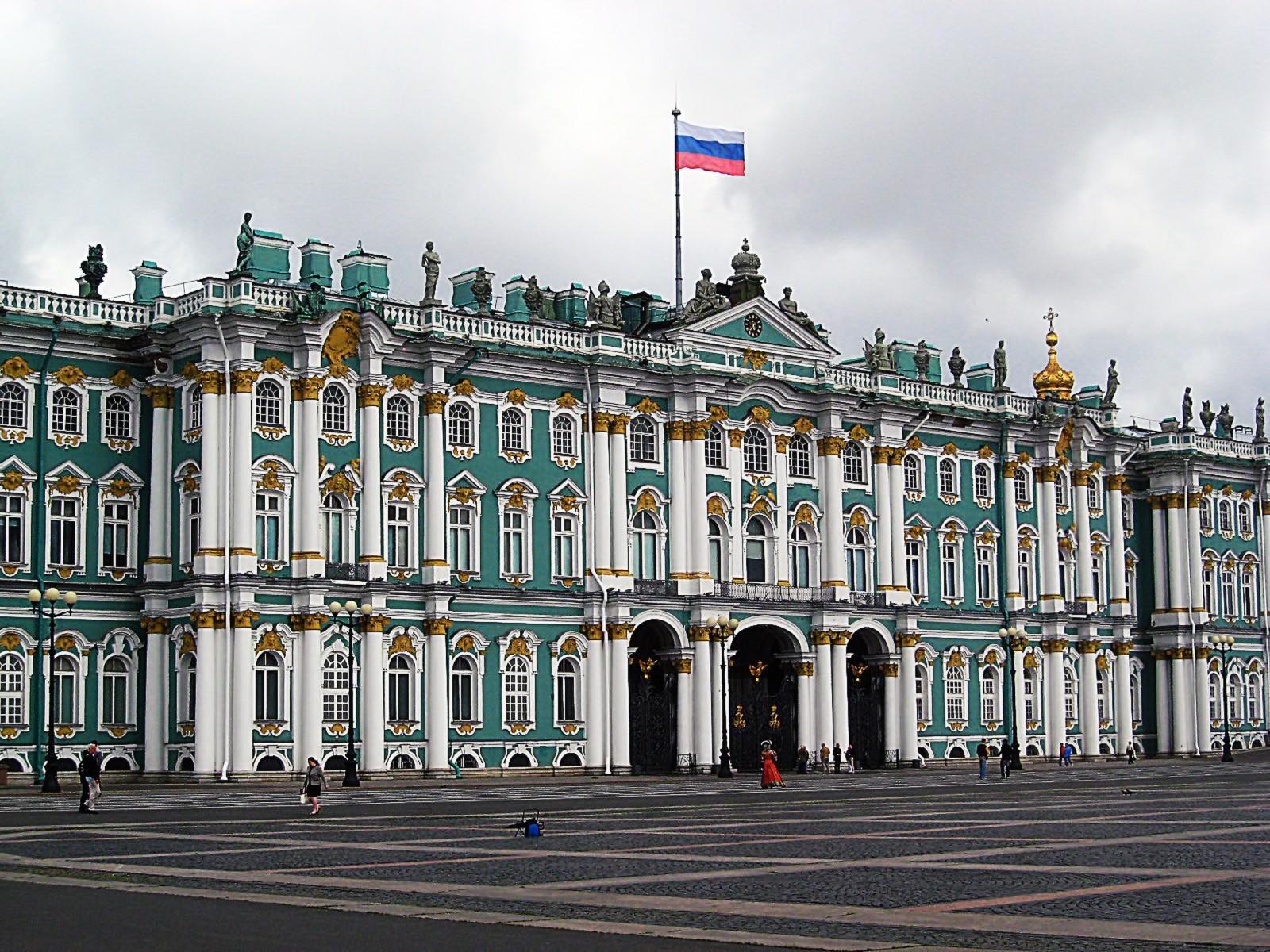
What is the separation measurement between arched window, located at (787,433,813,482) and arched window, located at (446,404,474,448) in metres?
15.3

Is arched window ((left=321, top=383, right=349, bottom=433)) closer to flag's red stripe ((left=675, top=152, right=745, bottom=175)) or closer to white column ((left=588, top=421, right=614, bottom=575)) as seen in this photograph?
white column ((left=588, top=421, right=614, bottom=575))

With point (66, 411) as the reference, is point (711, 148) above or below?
above

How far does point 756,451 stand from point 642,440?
551cm

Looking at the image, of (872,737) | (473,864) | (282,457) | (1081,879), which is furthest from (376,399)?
(1081,879)

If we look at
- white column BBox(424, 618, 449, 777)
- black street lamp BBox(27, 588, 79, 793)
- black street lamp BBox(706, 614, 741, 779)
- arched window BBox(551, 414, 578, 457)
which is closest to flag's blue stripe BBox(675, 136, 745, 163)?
arched window BBox(551, 414, 578, 457)

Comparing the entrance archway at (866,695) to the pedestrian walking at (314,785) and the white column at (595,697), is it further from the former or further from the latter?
the pedestrian walking at (314,785)

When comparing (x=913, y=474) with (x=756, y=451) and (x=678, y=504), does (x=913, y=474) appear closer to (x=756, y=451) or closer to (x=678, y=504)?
(x=756, y=451)

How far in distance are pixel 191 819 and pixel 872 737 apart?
45658 millimetres

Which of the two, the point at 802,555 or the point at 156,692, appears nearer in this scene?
the point at 156,692

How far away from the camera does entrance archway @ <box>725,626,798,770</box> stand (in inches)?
2975

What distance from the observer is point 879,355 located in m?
82.6

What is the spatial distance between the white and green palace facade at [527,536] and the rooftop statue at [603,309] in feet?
3.01

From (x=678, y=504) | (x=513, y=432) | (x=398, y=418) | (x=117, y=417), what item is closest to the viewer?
(x=117, y=417)


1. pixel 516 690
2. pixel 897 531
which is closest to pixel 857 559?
pixel 897 531
